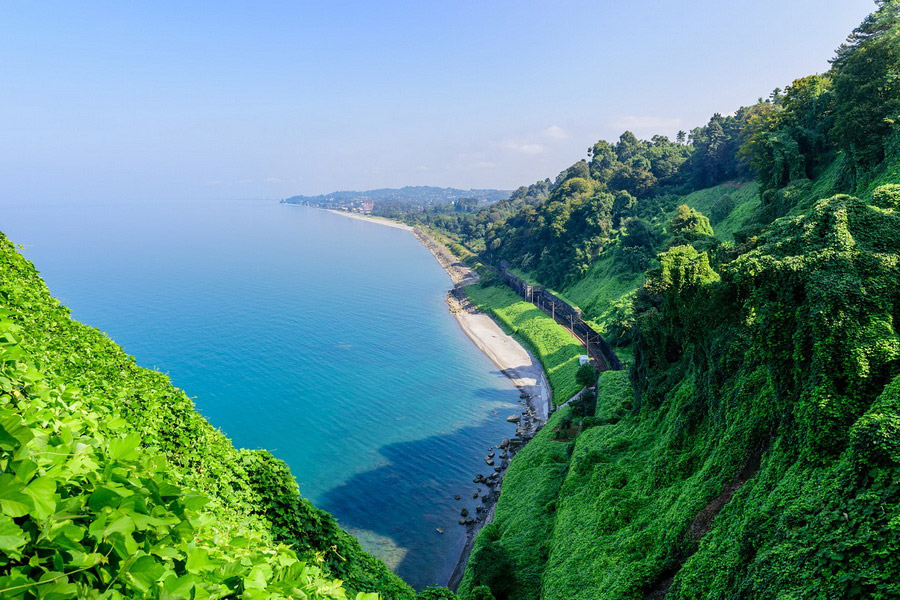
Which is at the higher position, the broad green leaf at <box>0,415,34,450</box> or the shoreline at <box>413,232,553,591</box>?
the broad green leaf at <box>0,415,34,450</box>

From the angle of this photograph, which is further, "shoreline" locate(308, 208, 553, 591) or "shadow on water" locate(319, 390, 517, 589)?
"shoreline" locate(308, 208, 553, 591)

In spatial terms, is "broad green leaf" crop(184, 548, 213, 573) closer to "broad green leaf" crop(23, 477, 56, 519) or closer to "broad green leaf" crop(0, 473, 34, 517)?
"broad green leaf" crop(23, 477, 56, 519)

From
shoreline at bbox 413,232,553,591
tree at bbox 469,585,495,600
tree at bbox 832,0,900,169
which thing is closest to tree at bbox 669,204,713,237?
tree at bbox 832,0,900,169

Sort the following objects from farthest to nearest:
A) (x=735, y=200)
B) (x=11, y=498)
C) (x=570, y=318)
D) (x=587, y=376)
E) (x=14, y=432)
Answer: (x=570, y=318) < (x=735, y=200) < (x=587, y=376) < (x=14, y=432) < (x=11, y=498)

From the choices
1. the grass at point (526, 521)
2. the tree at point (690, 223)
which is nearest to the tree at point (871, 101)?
the tree at point (690, 223)

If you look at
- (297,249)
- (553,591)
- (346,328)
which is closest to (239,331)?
(346,328)

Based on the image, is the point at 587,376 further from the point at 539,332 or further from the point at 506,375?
the point at 539,332

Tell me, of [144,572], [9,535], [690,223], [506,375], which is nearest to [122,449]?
[144,572]
